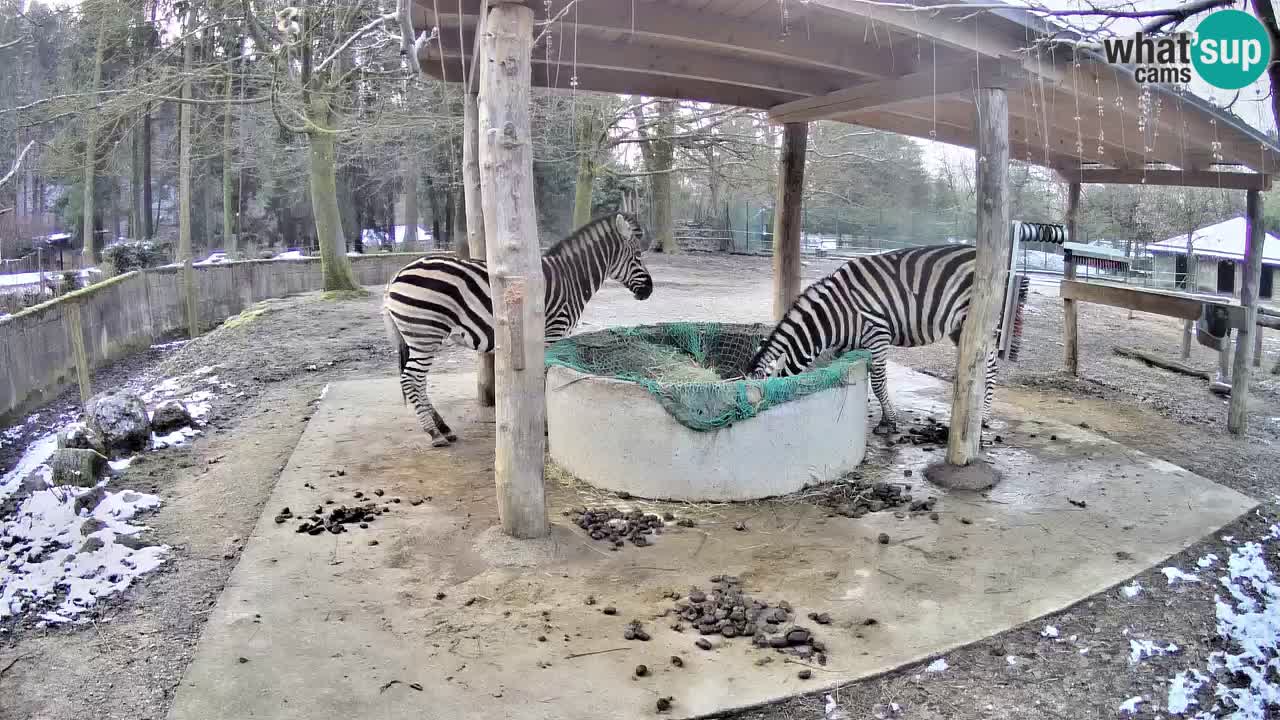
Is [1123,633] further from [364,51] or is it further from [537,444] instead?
[364,51]

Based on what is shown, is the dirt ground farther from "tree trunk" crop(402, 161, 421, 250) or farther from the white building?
"tree trunk" crop(402, 161, 421, 250)

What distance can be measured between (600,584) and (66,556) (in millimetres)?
2924

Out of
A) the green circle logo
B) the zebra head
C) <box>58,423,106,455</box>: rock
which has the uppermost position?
the green circle logo

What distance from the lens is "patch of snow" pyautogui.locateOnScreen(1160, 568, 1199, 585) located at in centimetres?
378

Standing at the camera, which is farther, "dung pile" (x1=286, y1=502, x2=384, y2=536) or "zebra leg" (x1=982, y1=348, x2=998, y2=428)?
"zebra leg" (x1=982, y1=348, x2=998, y2=428)

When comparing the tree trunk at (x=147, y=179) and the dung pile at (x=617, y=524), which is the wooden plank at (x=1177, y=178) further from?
the tree trunk at (x=147, y=179)

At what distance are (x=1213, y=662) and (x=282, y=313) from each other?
42.7ft

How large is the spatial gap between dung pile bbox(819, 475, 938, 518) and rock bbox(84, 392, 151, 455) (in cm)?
523

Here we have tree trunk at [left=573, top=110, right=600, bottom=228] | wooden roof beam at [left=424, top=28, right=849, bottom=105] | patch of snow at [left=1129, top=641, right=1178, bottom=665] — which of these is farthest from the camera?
tree trunk at [left=573, top=110, right=600, bottom=228]

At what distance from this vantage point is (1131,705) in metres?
2.79

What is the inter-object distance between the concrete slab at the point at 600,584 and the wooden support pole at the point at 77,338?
3769 millimetres

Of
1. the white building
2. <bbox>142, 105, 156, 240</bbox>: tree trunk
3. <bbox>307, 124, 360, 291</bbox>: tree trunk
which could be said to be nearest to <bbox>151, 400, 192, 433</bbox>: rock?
<bbox>307, 124, 360, 291</bbox>: tree trunk

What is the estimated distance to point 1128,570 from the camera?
12.7 ft

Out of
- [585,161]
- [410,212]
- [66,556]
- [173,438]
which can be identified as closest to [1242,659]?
[66,556]
